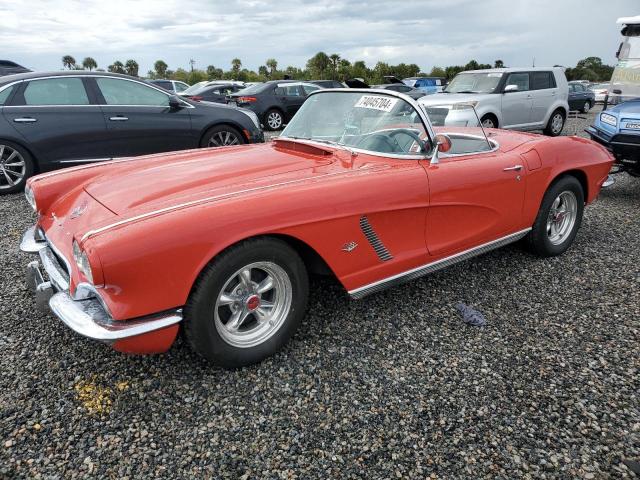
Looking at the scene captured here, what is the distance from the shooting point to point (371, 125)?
307 centimetres

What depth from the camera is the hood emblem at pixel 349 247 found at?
8.24ft

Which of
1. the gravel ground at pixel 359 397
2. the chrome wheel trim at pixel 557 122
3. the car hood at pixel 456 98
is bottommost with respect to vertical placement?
the gravel ground at pixel 359 397

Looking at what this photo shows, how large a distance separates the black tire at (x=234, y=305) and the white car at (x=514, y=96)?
7708 mm

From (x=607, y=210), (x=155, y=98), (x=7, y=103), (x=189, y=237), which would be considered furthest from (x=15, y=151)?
(x=607, y=210)

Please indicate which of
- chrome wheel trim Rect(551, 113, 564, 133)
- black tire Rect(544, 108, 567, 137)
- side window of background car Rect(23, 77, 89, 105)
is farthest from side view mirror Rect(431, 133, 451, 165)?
chrome wheel trim Rect(551, 113, 564, 133)

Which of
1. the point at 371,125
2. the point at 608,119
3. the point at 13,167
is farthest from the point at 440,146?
the point at 13,167

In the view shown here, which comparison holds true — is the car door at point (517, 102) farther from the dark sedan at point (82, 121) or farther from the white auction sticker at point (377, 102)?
the white auction sticker at point (377, 102)

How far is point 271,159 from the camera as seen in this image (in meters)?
3.00

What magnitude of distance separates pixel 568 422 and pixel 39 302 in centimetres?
273

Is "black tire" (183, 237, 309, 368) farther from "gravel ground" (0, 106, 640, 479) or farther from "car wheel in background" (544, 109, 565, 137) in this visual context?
"car wheel in background" (544, 109, 565, 137)

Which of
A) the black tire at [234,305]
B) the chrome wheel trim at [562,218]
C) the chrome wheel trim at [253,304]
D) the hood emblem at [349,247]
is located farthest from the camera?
the chrome wheel trim at [562,218]

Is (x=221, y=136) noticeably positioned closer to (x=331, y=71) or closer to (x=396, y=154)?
(x=396, y=154)

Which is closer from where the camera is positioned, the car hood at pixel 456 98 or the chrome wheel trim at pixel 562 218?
the chrome wheel trim at pixel 562 218

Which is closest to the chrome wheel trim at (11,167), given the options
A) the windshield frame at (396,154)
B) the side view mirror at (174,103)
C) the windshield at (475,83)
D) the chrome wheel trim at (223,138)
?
the side view mirror at (174,103)
